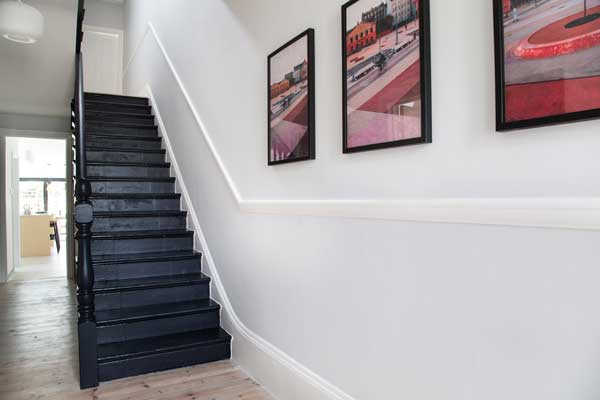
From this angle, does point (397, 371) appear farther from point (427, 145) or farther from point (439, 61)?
point (439, 61)

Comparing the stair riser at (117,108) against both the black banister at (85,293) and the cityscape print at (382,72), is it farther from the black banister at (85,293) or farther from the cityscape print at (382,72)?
the cityscape print at (382,72)

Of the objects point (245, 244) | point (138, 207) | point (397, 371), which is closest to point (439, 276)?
point (397, 371)

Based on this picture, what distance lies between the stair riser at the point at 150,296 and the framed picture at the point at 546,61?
246 cm

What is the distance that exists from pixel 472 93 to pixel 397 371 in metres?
0.93

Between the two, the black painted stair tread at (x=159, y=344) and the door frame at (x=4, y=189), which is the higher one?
the door frame at (x=4, y=189)

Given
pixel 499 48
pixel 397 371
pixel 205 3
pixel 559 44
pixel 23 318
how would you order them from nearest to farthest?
pixel 559 44
pixel 499 48
pixel 397 371
pixel 205 3
pixel 23 318

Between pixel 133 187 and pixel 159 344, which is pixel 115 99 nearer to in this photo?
pixel 133 187

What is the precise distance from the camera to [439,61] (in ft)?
4.33

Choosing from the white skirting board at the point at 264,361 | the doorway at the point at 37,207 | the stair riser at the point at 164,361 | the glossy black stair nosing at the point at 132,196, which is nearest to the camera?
the white skirting board at the point at 264,361

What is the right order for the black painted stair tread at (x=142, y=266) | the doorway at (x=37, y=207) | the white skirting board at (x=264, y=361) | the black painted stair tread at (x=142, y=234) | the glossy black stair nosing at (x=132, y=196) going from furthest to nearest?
Answer: the doorway at (x=37, y=207) → the glossy black stair nosing at (x=132, y=196) → the black painted stair tread at (x=142, y=234) → the black painted stair tread at (x=142, y=266) → the white skirting board at (x=264, y=361)

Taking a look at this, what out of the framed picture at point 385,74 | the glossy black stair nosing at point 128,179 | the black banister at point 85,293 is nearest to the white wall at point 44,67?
the glossy black stair nosing at point 128,179

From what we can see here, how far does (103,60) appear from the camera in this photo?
7074mm

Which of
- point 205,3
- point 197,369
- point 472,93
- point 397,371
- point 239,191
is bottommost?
point 197,369

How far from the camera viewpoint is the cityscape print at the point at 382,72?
139 cm
